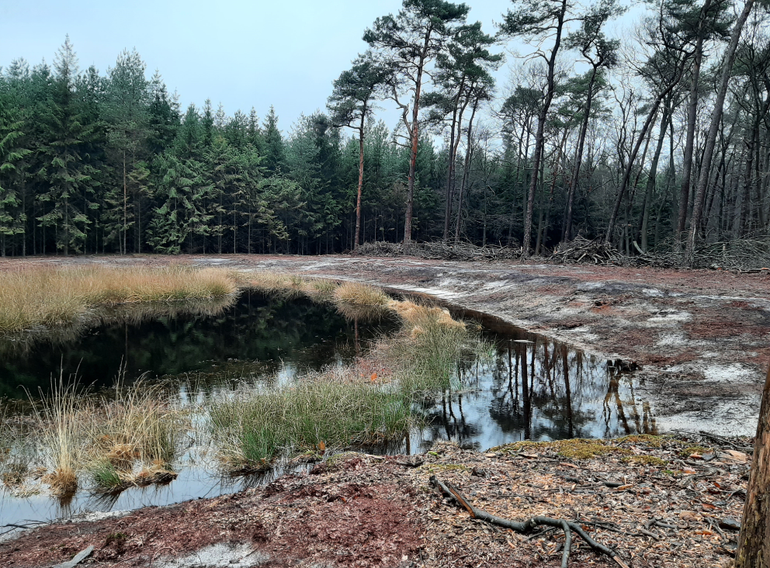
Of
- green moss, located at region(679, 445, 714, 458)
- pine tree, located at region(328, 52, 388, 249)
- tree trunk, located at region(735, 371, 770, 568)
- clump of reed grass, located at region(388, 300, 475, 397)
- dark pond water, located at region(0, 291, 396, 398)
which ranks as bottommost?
dark pond water, located at region(0, 291, 396, 398)

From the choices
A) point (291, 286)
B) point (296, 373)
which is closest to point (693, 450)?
point (296, 373)

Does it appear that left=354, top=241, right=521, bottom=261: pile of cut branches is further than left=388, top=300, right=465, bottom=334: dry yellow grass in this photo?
Yes

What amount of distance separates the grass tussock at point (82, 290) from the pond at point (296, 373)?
3.84ft

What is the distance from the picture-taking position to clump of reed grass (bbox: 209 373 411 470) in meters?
4.53

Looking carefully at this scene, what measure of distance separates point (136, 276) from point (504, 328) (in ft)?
40.9

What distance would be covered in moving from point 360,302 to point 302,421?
10239 millimetres

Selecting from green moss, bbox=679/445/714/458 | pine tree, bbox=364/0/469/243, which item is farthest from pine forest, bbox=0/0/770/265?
green moss, bbox=679/445/714/458

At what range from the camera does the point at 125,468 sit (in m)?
4.32

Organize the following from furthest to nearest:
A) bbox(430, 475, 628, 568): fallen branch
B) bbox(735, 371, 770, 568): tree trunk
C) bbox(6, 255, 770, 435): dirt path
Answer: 1. bbox(6, 255, 770, 435): dirt path
2. bbox(430, 475, 628, 568): fallen branch
3. bbox(735, 371, 770, 568): tree trunk

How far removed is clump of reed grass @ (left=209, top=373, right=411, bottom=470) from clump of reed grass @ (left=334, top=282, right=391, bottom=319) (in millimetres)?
7412

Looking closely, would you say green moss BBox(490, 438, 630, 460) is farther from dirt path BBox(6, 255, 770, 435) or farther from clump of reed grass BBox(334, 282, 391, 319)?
clump of reed grass BBox(334, 282, 391, 319)

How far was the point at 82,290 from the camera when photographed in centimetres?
1334

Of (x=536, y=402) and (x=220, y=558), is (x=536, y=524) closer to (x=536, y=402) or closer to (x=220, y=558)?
(x=220, y=558)

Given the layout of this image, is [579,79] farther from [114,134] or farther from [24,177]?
[24,177]
